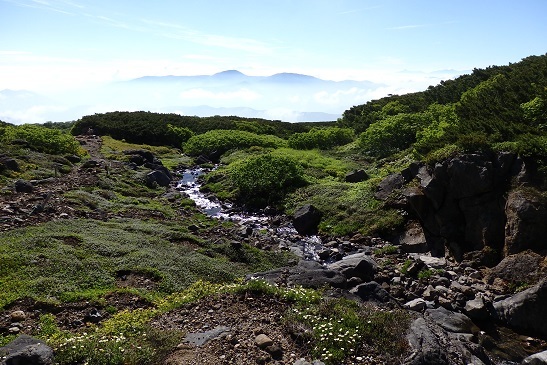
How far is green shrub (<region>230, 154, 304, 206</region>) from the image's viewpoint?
41406 millimetres

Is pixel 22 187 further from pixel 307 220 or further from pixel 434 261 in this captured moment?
pixel 434 261

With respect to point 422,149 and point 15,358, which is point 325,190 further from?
point 15,358

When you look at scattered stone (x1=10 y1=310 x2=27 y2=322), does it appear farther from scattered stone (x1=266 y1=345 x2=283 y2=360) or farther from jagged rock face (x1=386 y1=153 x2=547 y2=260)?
jagged rock face (x1=386 y1=153 x2=547 y2=260)

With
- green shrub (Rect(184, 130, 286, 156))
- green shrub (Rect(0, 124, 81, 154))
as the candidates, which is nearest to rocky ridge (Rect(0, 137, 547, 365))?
green shrub (Rect(0, 124, 81, 154))

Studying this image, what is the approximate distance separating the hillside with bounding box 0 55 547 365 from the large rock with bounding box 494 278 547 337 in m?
0.05

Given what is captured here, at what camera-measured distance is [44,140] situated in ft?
177

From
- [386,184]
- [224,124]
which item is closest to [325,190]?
[386,184]

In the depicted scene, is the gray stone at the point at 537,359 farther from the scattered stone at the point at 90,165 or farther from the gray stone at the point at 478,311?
the scattered stone at the point at 90,165

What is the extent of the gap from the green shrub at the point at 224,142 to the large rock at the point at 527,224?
48.9m

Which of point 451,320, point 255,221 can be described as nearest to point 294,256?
point 255,221

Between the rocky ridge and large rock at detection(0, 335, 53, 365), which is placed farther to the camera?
the rocky ridge

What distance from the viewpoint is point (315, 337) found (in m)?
12.5

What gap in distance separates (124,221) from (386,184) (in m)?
20.4

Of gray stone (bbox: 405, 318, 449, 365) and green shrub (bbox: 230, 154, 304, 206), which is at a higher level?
green shrub (bbox: 230, 154, 304, 206)
